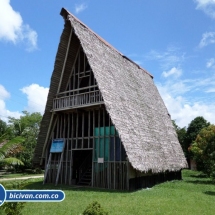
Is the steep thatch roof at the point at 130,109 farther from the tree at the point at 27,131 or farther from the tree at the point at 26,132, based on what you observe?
the tree at the point at 27,131

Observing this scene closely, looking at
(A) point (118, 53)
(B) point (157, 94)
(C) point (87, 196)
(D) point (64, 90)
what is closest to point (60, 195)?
(C) point (87, 196)

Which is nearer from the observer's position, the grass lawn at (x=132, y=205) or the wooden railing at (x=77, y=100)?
the grass lawn at (x=132, y=205)

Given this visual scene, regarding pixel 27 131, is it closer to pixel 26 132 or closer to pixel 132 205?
pixel 26 132

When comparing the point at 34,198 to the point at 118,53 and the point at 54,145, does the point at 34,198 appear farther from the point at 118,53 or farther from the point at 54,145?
the point at 118,53

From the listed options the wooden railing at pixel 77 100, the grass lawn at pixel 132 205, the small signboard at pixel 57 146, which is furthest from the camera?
the small signboard at pixel 57 146

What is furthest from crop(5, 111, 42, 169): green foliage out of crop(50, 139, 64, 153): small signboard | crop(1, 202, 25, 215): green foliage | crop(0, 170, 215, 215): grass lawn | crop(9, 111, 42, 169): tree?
crop(1, 202, 25, 215): green foliage

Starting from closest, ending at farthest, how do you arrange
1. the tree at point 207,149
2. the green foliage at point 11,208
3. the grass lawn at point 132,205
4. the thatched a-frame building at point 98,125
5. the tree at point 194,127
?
1. the green foliage at point 11,208
2. the grass lawn at point 132,205
3. the thatched a-frame building at point 98,125
4. the tree at point 207,149
5. the tree at point 194,127

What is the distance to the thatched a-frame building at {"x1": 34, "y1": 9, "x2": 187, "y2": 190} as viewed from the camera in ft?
39.2

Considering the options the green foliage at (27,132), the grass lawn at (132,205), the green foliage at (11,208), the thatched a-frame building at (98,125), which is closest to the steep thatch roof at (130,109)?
the thatched a-frame building at (98,125)

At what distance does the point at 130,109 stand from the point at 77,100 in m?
2.78

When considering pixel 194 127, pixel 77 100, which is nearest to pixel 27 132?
pixel 194 127

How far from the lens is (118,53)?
57.0ft

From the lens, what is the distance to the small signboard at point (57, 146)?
1385 centimetres

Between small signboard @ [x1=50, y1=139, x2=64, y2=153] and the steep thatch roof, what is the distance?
1297 mm
